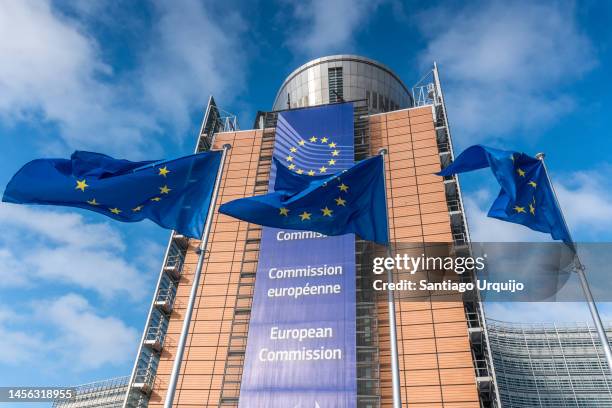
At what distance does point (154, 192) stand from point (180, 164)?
4.11ft

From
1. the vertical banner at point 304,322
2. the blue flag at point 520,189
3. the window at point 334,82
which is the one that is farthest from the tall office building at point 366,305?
the blue flag at point 520,189

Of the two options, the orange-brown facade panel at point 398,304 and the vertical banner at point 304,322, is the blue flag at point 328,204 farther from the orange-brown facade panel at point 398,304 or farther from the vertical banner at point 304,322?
the orange-brown facade panel at point 398,304

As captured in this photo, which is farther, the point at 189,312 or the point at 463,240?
the point at 463,240

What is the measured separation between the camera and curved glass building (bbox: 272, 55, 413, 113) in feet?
176

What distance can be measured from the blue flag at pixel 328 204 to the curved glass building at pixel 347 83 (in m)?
38.1

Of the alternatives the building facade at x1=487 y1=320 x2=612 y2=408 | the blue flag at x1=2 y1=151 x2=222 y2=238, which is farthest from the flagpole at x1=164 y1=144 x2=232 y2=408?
the building facade at x1=487 y1=320 x2=612 y2=408

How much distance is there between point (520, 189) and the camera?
1514 centimetres

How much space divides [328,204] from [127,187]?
20.7 ft

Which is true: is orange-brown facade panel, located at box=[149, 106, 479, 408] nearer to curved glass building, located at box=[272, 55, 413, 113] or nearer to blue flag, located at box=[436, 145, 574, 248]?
curved glass building, located at box=[272, 55, 413, 113]

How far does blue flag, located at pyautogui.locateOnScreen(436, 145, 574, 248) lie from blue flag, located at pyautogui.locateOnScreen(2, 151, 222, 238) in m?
7.88

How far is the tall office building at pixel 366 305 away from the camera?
1146 inches

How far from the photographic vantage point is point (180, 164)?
52.3 ft

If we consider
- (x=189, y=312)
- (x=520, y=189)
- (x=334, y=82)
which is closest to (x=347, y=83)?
(x=334, y=82)

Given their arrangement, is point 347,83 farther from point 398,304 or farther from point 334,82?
point 398,304
